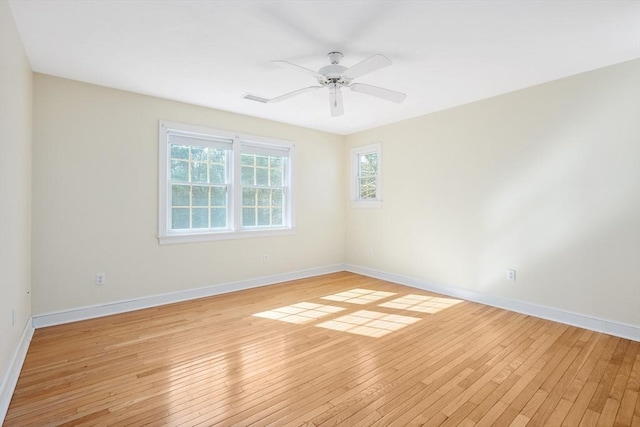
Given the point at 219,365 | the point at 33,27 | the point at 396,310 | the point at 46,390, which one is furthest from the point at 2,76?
the point at 396,310

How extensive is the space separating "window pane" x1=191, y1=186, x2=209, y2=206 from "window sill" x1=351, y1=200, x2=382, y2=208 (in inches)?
104

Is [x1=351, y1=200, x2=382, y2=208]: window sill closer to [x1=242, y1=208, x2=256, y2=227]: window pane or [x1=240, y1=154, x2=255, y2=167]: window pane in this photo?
[x1=242, y1=208, x2=256, y2=227]: window pane

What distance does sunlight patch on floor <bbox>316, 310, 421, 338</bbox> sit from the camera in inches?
120

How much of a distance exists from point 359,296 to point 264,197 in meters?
2.13

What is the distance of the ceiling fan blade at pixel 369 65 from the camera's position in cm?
226

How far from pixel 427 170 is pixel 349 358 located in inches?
121

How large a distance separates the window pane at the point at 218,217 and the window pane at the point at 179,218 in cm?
36

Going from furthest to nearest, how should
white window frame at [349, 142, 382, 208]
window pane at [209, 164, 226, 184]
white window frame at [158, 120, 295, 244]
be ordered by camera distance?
white window frame at [349, 142, 382, 208] → window pane at [209, 164, 226, 184] → white window frame at [158, 120, 295, 244]

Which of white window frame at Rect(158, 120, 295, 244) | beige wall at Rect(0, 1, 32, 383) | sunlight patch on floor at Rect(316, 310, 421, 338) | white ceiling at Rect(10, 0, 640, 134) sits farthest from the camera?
white window frame at Rect(158, 120, 295, 244)

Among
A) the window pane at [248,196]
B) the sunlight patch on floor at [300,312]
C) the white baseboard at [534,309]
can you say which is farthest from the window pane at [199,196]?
the white baseboard at [534,309]

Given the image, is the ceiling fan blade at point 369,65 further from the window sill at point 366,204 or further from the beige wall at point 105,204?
the window sill at point 366,204

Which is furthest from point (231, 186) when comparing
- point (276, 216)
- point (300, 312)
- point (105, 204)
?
point (300, 312)

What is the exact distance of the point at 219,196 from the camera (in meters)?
4.41

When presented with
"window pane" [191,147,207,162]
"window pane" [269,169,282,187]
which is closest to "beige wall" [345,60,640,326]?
"window pane" [269,169,282,187]
